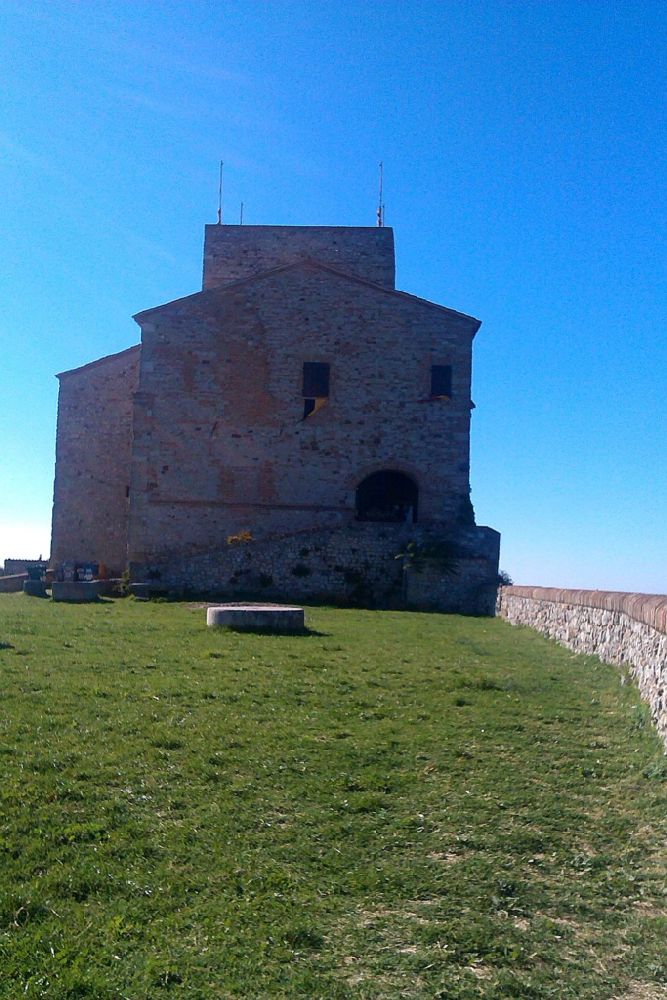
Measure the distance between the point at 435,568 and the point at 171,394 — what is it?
10.2 metres

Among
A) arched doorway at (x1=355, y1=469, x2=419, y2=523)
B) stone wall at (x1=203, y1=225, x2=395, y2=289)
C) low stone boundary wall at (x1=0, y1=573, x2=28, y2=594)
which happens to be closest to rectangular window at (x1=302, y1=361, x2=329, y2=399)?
arched doorway at (x1=355, y1=469, x2=419, y2=523)

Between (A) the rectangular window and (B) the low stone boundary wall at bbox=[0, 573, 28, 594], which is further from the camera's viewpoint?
(A) the rectangular window

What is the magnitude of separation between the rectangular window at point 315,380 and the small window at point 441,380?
3428 mm

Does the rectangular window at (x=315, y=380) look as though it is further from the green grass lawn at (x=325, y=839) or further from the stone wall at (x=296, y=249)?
the green grass lawn at (x=325, y=839)

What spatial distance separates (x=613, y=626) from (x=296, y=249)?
89.2 feet

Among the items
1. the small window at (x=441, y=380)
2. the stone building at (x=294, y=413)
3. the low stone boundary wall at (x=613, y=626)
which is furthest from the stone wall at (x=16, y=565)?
the low stone boundary wall at (x=613, y=626)

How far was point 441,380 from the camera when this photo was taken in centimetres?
2831

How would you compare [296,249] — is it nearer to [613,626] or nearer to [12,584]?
[12,584]

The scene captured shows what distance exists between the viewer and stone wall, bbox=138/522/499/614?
81.5 ft

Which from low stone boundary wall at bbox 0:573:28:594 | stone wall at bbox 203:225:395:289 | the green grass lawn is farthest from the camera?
stone wall at bbox 203:225:395:289

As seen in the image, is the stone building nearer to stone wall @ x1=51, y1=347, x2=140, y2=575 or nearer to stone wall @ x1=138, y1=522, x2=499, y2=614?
stone wall @ x1=138, y1=522, x2=499, y2=614

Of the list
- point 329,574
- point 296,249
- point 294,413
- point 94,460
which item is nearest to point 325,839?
point 329,574

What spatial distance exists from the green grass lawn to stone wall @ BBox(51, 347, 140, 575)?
20.6 m

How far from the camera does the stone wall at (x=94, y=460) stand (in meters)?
30.5
